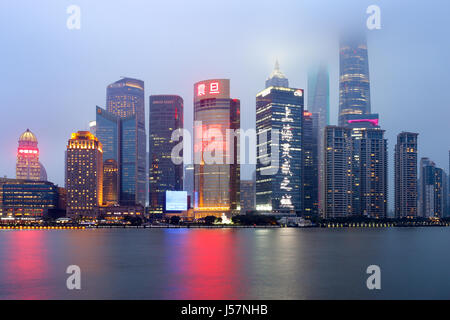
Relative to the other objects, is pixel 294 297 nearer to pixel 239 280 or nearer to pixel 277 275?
pixel 239 280

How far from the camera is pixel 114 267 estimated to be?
89.1 meters

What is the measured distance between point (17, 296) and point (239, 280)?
3109cm

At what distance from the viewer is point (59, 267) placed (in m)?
89.2
